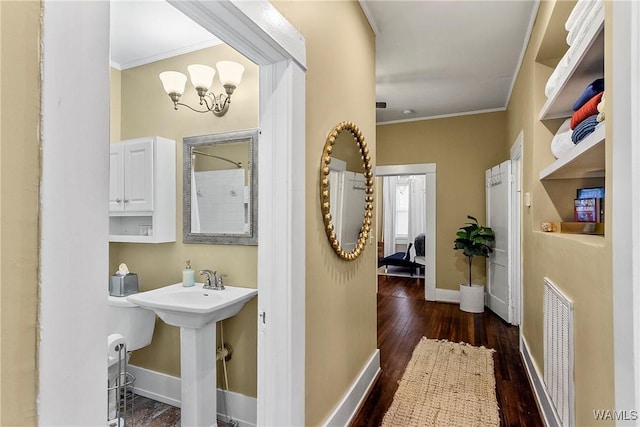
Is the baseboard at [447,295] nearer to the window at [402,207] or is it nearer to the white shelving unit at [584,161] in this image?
the window at [402,207]

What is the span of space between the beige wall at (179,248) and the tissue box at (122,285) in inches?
6.1

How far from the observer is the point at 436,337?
136 inches

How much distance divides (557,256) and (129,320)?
261 cm

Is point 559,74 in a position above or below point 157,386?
above

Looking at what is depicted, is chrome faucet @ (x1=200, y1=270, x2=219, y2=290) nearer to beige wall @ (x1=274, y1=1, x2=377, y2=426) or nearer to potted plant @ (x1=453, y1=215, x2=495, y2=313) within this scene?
beige wall @ (x1=274, y1=1, x2=377, y2=426)

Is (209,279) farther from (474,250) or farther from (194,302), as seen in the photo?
(474,250)

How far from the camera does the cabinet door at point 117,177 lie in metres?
2.52

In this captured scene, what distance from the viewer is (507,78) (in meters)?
3.61

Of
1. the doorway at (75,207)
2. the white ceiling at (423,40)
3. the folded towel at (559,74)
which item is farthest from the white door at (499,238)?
the doorway at (75,207)

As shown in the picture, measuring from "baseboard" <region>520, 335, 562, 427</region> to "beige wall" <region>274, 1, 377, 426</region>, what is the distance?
1.11 meters

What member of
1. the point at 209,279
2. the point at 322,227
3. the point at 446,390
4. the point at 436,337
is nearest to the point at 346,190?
the point at 322,227

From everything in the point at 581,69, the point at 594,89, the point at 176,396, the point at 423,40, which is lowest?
the point at 176,396

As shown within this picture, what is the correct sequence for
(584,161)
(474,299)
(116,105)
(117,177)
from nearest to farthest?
1. (584,161)
2. (117,177)
3. (116,105)
4. (474,299)

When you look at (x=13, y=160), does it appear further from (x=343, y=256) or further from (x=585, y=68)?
(x=585, y=68)
